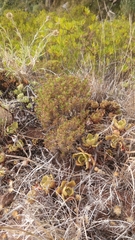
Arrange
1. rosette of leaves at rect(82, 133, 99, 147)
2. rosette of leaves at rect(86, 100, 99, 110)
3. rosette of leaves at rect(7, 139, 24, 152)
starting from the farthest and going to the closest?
rosette of leaves at rect(86, 100, 99, 110)
rosette of leaves at rect(7, 139, 24, 152)
rosette of leaves at rect(82, 133, 99, 147)

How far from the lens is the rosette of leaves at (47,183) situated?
155 cm

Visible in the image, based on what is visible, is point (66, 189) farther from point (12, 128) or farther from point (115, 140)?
point (12, 128)

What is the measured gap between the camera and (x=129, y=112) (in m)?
1.98

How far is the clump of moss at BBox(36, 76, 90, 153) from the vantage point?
5.37 ft

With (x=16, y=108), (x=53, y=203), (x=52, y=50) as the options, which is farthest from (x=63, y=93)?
(x=52, y=50)

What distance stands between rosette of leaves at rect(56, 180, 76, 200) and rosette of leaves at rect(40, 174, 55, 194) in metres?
0.05

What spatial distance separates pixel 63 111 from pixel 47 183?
1.36ft

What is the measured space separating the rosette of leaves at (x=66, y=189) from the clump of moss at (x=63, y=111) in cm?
17

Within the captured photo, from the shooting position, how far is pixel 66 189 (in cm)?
155

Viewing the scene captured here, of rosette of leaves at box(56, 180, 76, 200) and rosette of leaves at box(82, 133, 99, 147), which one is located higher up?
rosette of leaves at box(82, 133, 99, 147)

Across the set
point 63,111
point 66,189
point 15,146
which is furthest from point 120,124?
point 15,146

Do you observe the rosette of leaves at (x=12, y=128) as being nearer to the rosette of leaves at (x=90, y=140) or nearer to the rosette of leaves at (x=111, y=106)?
the rosette of leaves at (x=90, y=140)

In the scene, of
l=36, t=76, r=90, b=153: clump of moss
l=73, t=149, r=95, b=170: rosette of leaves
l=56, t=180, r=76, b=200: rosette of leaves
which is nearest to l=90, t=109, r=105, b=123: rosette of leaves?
l=36, t=76, r=90, b=153: clump of moss

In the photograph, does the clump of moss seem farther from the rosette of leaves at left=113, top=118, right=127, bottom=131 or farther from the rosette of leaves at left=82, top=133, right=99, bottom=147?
the rosette of leaves at left=113, top=118, right=127, bottom=131
